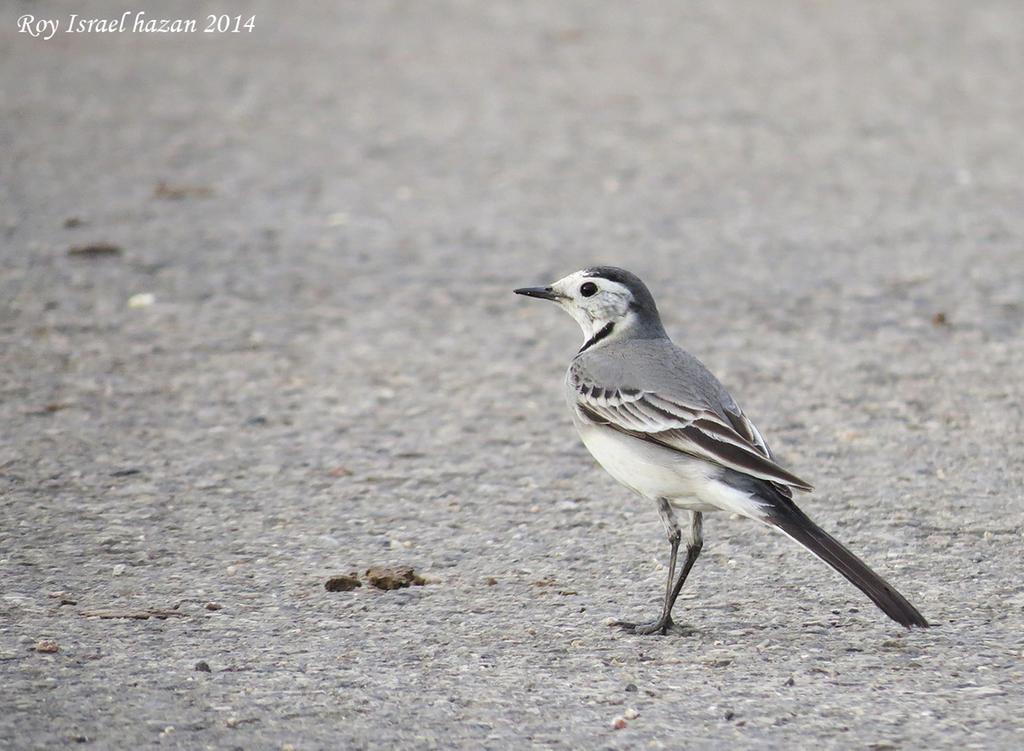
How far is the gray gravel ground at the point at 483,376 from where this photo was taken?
16.8 feet

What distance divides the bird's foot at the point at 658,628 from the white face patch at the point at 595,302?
1504 millimetres

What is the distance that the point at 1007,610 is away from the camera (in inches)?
225

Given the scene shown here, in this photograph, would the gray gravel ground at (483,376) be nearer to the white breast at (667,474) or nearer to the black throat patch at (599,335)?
the white breast at (667,474)

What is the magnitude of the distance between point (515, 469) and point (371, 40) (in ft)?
38.1

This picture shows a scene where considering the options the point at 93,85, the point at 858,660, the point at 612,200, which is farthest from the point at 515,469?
the point at 93,85

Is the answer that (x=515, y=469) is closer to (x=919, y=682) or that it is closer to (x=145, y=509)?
(x=145, y=509)

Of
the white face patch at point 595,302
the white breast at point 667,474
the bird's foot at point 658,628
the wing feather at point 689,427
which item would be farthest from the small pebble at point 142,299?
the bird's foot at point 658,628

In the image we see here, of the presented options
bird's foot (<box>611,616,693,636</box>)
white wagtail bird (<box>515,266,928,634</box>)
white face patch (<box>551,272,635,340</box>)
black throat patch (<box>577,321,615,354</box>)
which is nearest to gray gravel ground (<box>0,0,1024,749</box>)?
bird's foot (<box>611,616,693,636</box>)

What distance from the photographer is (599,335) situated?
6.74 metres

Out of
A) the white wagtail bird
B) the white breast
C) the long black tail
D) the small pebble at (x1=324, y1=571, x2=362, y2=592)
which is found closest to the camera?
the long black tail

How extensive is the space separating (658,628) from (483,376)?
11.7ft

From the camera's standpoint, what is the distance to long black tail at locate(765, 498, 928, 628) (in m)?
5.02

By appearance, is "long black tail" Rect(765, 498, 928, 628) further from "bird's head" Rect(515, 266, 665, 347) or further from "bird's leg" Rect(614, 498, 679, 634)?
"bird's head" Rect(515, 266, 665, 347)

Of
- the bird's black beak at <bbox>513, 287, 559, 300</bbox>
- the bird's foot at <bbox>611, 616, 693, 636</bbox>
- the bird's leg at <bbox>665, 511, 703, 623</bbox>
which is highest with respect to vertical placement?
the bird's black beak at <bbox>513, 287, 559, 300</bbox>
